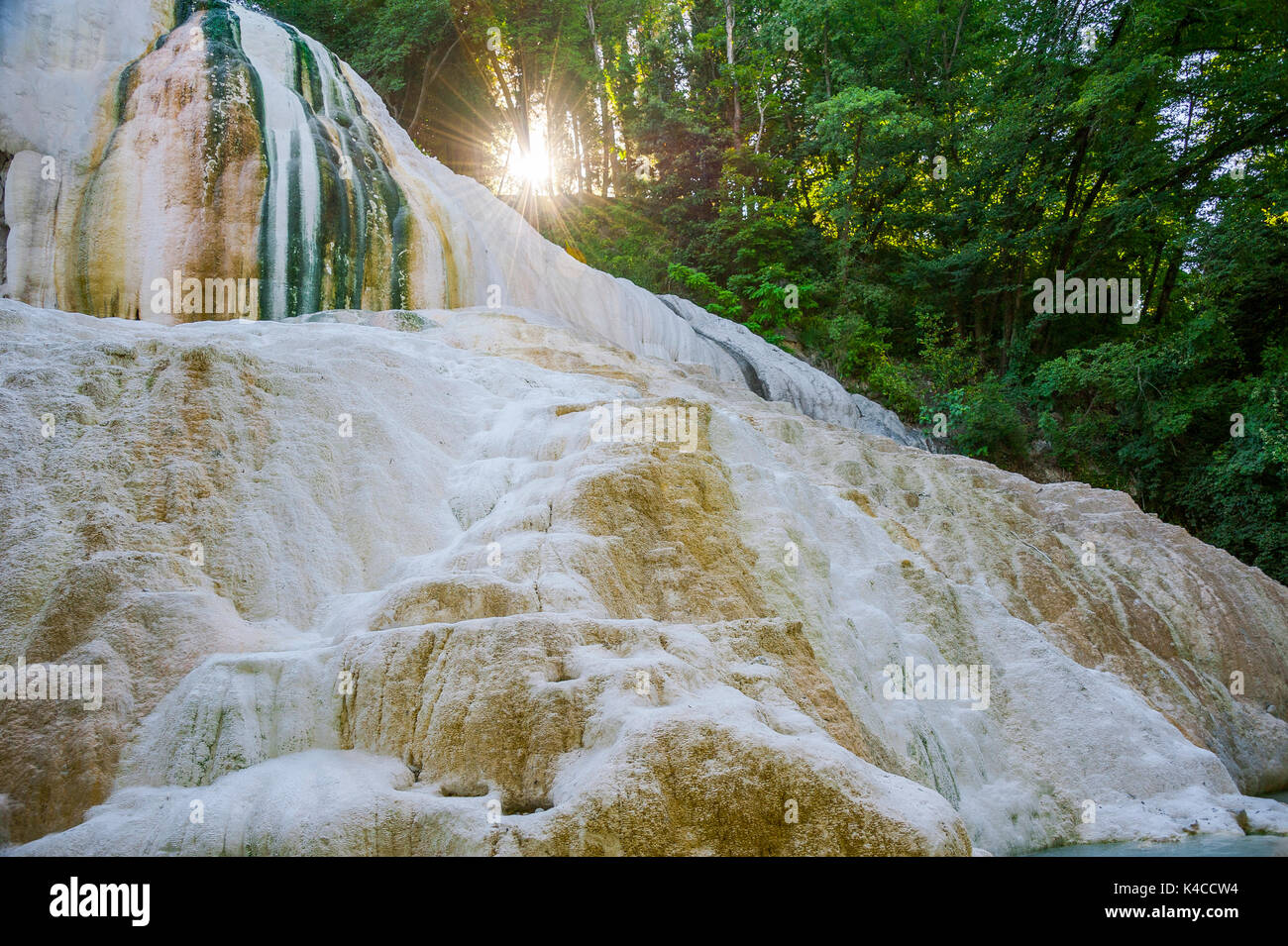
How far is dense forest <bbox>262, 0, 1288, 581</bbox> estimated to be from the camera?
17078mm

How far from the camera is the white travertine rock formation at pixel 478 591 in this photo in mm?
3518

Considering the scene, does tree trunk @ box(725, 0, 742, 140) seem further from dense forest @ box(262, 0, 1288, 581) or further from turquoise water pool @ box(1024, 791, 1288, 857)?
turquoise water pool @ box(1024, 791, 1288, 857)

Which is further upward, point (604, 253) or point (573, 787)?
point (604, 253)

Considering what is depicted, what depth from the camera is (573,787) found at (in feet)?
11.2

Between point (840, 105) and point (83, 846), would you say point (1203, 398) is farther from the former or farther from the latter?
point (83, 846)

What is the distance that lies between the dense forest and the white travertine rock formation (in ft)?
26.3

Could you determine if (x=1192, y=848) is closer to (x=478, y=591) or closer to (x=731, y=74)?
(x=478, y=591)

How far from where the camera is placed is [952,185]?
22938mm

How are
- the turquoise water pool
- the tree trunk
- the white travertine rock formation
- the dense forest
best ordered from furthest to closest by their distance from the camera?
the tree trunk < the dense forest < the turquoise water pool < the white travertine rock formation

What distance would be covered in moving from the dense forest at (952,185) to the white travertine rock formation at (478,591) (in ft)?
26.3

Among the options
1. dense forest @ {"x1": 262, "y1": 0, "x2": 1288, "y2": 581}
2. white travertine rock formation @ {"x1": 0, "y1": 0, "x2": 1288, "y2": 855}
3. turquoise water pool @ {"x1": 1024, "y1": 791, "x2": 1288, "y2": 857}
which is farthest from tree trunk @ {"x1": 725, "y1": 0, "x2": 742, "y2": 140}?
turquoise water pool @ {"x1": 1024, "y1": 791, "x2": 1288, "y2": 857}

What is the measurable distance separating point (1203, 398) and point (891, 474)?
1038 cm

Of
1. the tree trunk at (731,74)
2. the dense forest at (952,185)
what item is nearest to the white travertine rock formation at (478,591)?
the dense forest at (952,185)
